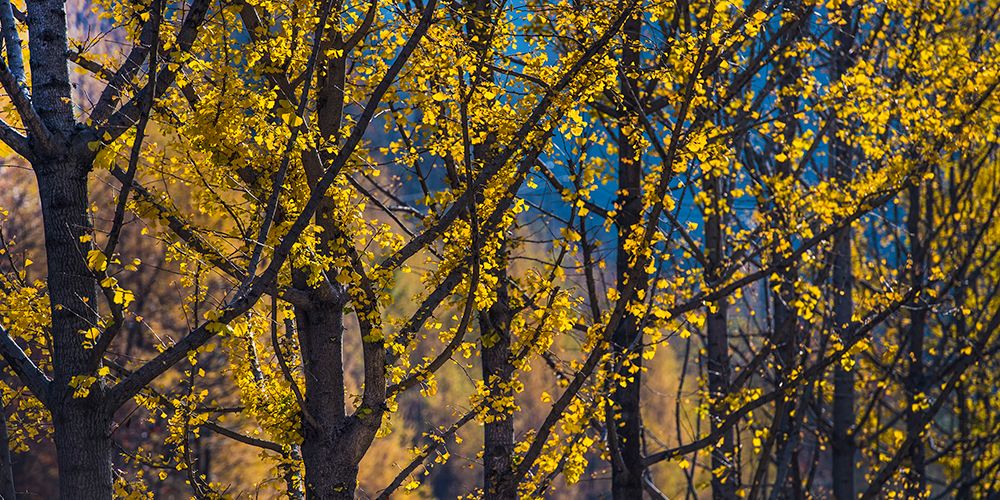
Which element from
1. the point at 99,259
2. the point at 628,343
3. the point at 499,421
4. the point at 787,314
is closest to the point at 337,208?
the point at 99,259

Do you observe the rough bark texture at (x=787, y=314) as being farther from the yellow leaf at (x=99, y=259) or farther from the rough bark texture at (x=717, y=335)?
the yellow leaf at (x=99, y=259)

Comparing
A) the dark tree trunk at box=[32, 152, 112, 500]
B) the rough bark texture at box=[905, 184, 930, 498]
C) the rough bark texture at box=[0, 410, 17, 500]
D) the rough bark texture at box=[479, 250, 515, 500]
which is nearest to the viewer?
the dark tree trunk at box=[32, 152, 112, 500]

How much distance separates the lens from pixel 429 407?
2214 centimetres

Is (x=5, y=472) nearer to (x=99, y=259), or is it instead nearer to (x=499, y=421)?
(x=99, y=259)

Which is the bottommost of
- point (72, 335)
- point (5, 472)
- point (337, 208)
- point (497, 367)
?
point (5, 472)

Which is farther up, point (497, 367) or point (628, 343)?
point (628, 343)

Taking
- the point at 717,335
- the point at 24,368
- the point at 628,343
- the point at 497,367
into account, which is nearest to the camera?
the point at 24,368

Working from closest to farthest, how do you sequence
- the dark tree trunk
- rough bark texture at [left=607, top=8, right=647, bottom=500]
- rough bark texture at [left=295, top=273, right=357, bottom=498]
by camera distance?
the dark tree trunk → rough bark texture at [left=295, top=273, right=357, bottom=498] → rough bark texture at [left=607, top=8, right=647, bottom=500]

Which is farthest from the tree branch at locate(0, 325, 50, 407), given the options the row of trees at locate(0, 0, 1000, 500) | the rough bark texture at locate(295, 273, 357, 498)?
the rough bark texture at locate(295, 273, 357, 498)

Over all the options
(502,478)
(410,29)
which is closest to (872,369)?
(502,478)

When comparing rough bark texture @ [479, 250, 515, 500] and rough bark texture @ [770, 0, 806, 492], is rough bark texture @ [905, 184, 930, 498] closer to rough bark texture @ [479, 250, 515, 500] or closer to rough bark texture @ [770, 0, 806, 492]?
rough bark texture @ [770, 0, 806, 492]

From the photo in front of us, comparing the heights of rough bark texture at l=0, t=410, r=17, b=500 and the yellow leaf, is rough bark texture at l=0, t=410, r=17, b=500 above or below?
below

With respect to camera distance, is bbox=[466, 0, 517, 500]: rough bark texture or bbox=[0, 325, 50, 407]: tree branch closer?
bbox=[0, 325, 50, 407]: tree branch

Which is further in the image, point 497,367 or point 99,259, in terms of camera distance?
point 497,367
